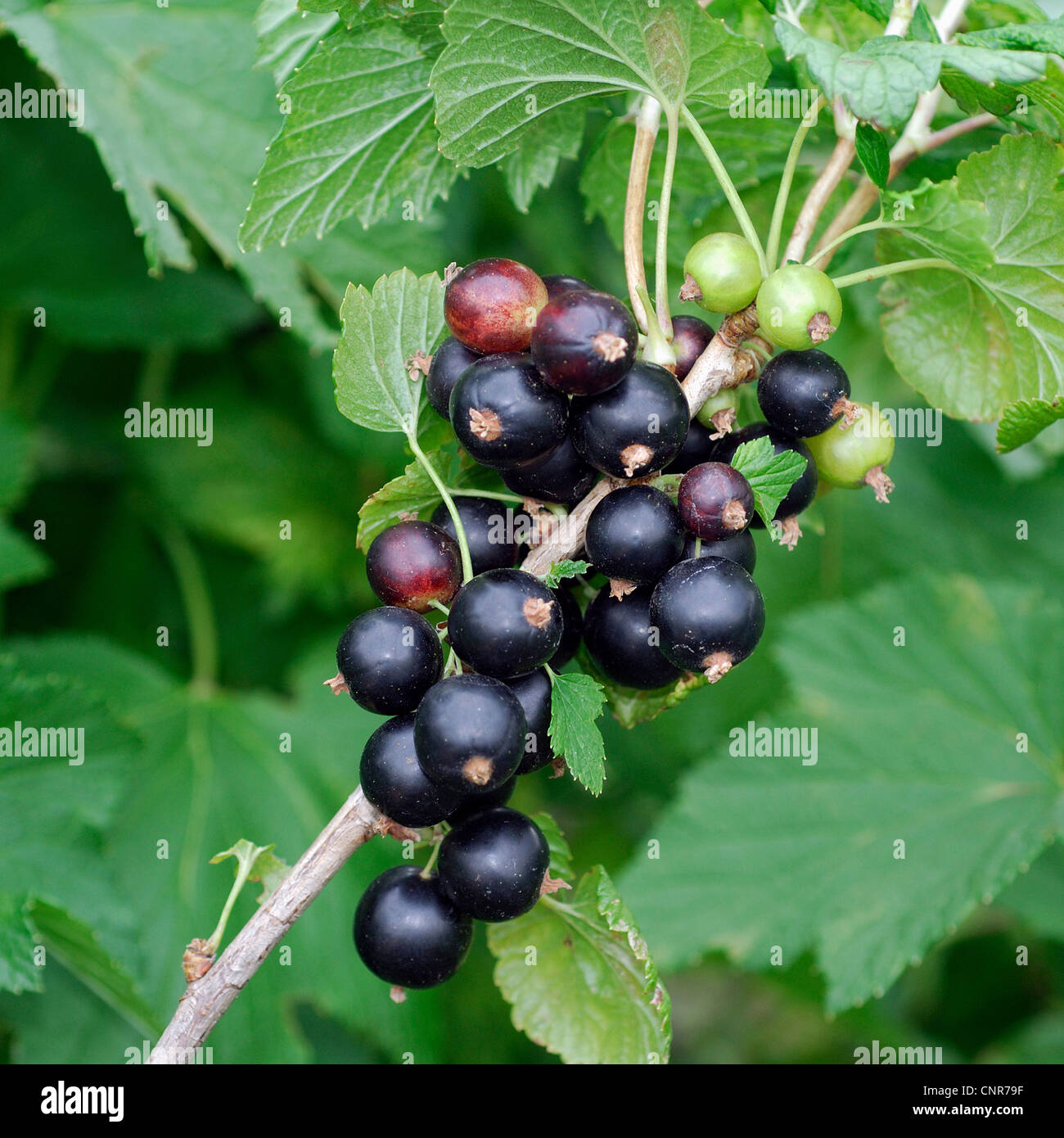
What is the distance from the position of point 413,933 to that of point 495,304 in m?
0.58

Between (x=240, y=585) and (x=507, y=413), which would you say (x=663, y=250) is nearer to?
(x=507, y=413)

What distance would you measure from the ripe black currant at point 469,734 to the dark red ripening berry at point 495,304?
0.31 metres

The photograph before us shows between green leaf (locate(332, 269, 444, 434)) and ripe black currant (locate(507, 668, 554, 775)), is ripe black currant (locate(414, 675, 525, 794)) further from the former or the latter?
green leaf (locate(332, 269, 444, 434))

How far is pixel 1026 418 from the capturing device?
96cm

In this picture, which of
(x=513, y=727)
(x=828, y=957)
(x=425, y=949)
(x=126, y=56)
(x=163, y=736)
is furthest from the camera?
(x=163, y=736)

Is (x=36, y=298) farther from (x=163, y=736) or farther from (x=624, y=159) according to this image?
(x=624, y=159)

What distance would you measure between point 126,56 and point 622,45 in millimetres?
1126

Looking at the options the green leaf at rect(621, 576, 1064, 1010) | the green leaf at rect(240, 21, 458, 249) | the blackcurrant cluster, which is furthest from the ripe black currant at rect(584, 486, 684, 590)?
the green leaf at rect(621, 576, 1064, 1010)

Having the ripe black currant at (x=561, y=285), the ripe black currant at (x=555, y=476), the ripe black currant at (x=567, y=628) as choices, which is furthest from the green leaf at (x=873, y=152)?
the ripe black currant at (x=567, y=628)

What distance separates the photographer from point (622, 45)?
955 millimetres

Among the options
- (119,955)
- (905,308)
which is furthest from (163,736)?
(905,308)

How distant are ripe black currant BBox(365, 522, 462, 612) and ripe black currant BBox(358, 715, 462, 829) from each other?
112 millimetres

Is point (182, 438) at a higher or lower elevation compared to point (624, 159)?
lower
